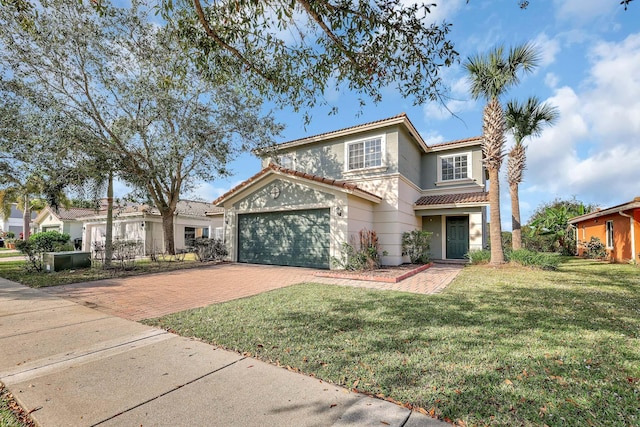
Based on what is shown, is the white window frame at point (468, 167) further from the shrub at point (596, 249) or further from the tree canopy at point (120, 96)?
the tree canopy at point (120, 96)

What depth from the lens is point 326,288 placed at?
8.23 m

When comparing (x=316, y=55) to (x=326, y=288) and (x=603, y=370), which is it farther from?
(x=603, y=370)

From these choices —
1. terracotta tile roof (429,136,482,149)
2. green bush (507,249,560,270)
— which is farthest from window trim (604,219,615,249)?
terracotta tile roof (429,136,482,149)

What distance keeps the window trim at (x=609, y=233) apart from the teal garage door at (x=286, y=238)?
1633 cm

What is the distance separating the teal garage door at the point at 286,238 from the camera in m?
12.6

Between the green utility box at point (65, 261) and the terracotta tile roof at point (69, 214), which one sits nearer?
the green utility box at point (65, 261)

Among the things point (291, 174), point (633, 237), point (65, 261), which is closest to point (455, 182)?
point (633, 237)

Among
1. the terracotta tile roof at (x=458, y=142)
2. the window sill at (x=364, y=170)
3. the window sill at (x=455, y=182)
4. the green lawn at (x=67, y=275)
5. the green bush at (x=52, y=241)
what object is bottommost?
the green lawn at (x=67, y=275)

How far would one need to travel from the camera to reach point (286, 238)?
13578mm

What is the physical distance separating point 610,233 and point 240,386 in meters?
21.8

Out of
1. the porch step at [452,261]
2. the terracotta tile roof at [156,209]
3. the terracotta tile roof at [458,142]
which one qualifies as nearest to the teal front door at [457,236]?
the porch step at [452,261]

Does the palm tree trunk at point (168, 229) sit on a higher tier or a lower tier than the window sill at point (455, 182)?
lower

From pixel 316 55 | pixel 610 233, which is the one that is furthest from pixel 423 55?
pixel 610 233

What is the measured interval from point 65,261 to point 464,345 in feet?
48.1
